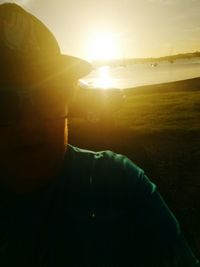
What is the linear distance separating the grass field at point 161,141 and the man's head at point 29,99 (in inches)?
146

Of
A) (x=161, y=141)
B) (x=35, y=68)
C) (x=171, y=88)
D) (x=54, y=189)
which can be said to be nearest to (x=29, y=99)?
(x=35, y=68)

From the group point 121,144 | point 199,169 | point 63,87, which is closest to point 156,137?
point 121,144

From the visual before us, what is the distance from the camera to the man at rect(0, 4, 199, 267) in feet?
3.86

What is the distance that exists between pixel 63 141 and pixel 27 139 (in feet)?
0.49

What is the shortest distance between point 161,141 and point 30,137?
910 centimetres

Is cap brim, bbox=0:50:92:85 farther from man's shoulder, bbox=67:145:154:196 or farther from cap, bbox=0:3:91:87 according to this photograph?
man's shoulder, bbox=67:145:154:196

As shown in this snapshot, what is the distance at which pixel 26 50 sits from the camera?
4.41 ft

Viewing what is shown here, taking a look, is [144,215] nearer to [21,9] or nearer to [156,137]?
[21,9]

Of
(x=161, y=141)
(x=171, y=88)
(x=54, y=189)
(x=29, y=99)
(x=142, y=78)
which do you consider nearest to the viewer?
(x=54, y=189)

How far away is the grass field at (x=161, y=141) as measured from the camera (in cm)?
605

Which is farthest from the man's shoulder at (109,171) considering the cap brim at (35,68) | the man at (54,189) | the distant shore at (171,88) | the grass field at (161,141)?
the distant shore at (171,88)

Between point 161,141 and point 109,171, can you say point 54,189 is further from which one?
point 161,141

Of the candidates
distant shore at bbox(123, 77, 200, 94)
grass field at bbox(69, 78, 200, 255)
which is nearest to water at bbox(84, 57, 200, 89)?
grass field at bbox(69, 78, 200, 255)

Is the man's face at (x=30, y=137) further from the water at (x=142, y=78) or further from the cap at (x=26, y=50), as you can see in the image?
the water at (x=142, y=78)
